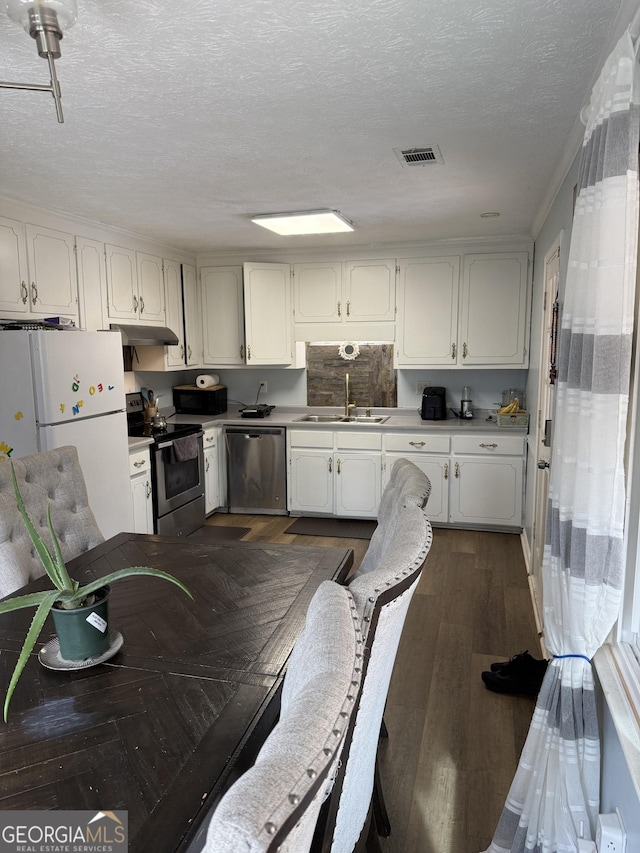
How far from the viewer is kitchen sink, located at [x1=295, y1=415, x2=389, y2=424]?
Answer: 4949 millimetres

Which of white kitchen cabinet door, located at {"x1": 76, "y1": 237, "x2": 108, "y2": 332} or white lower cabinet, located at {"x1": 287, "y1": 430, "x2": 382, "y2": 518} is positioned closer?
white kitchen cabinet door, located at {"x1": 76, "y1": 237, "x2": 108, "y2": 332}

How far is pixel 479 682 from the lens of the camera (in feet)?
8.35

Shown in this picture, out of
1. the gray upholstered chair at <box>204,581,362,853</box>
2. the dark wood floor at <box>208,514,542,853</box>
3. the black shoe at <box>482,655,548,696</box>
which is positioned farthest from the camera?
the black shoe at <box>482,655,548,696</box>

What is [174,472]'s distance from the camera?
4.34 metres

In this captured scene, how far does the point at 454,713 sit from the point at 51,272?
3.30 metres

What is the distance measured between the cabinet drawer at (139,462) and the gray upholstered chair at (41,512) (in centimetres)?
159

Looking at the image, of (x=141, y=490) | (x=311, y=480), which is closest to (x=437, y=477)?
(x=311, y=480)

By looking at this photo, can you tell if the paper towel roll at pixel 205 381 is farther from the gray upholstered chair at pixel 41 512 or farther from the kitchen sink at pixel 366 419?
the gray upholstered chair at pixel 41 512

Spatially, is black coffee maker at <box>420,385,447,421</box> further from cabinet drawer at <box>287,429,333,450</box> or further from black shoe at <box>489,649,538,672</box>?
black shoe at <box>489,649,538,672</box>

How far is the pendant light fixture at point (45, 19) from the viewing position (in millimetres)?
1291

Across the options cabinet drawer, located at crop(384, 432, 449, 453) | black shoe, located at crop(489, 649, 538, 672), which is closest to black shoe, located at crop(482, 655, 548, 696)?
black shoe, located at crop(489, 649, 538, 672)

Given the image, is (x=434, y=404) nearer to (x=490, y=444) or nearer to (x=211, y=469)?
(x=490, y=444)

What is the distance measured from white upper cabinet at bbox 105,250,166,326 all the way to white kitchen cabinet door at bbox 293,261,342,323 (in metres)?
1.18

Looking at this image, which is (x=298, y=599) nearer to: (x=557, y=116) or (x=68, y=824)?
(x=68, y=824)
